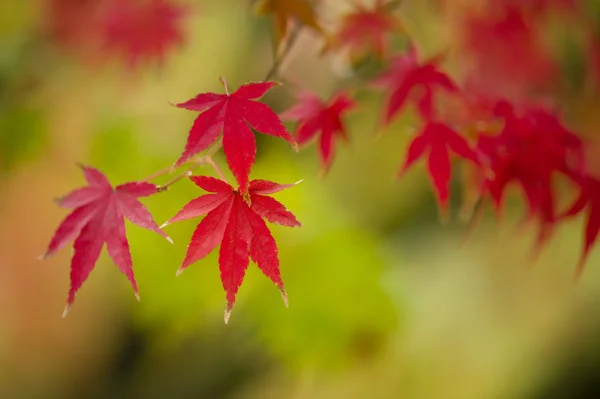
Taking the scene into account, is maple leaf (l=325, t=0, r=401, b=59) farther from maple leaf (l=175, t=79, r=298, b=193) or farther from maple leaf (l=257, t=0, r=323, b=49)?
maple leaf (l=175, t=79, r=298, b=193)

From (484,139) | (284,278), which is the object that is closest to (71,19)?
(284,278)

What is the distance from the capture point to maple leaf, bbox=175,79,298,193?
1.73 ft

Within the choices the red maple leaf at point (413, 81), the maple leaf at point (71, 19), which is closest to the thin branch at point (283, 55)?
the red maple leaf at point (413, 81)

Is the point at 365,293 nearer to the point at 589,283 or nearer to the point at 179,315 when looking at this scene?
the point at 179,315

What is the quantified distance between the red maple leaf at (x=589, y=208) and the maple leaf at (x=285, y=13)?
0.47 m

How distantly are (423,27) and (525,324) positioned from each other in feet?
5.40

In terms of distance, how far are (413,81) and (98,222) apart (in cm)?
52

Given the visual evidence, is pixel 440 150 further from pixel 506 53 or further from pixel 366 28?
pixel 506 53

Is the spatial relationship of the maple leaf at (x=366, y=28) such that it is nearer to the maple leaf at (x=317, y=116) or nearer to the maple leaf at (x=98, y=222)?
the maple leaf at (x=317, y=116)

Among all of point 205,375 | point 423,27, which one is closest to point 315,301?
point 205,375

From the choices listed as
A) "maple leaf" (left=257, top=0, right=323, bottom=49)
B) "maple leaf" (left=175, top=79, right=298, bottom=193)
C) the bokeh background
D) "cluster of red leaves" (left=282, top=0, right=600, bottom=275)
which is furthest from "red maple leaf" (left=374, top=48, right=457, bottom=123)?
the bokeh background

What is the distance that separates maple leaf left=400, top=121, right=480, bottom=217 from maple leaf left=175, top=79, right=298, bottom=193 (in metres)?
0.27

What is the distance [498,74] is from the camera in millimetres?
1874

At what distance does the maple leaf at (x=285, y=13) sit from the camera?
832 millimetres
